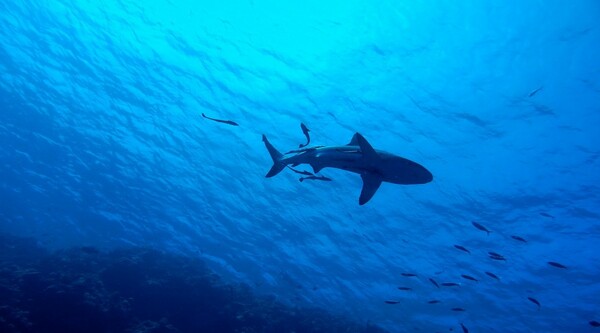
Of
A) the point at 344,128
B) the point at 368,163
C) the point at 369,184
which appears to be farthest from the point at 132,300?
the point at 368,163

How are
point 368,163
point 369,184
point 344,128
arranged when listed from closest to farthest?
point 368,163
point 369,184
point 344,128

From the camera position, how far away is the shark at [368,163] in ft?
18.2

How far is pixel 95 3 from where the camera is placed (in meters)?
16.5

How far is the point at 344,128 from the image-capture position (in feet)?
56.6

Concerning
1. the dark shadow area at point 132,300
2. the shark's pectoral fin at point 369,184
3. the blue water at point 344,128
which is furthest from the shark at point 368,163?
the dark shadow area at point 132,300

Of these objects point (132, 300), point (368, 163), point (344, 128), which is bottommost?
point (132, 300)

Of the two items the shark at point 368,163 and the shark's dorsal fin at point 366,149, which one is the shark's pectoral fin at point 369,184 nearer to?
the shark at point 368,163

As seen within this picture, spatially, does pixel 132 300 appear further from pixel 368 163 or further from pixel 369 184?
pixel 368 163

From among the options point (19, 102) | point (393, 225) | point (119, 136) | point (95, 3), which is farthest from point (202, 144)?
point (19, 102)

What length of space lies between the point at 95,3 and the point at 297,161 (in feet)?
50.5

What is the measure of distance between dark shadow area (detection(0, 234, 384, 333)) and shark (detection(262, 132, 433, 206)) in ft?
46.2

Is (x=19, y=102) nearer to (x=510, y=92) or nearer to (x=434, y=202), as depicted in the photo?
(x=434, y=202)

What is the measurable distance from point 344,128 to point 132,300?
15.1 m

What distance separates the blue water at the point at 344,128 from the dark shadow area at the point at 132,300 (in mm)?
5747
